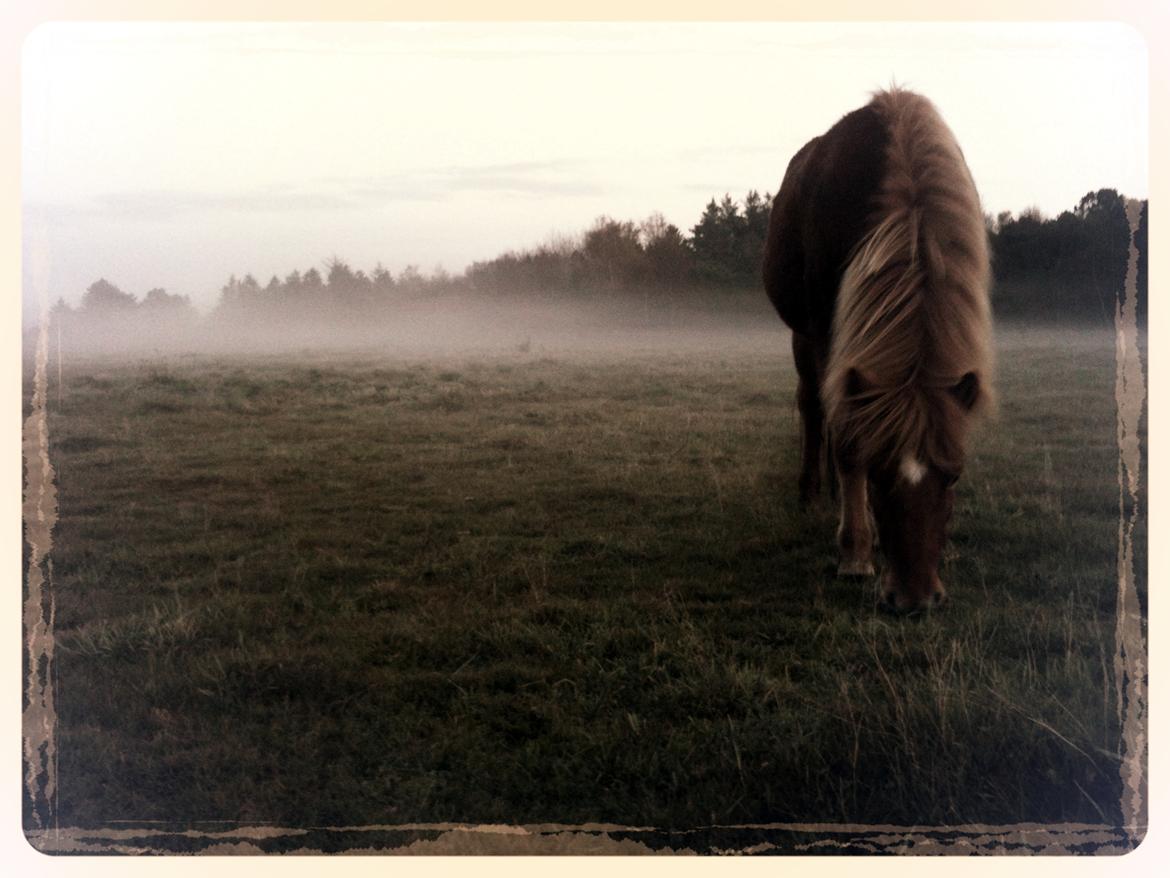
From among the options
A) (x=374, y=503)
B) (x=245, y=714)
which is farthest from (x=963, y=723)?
(x=374, y=503)

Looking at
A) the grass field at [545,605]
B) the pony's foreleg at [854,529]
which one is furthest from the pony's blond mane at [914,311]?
the grass field at [545,605]

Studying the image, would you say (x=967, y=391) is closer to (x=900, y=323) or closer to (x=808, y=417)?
(x=900, y=323)

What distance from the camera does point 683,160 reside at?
4.74 metres

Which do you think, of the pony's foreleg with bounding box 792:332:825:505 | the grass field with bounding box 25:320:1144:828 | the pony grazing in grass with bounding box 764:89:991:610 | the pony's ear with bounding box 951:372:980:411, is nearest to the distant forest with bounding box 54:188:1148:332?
the grass field with bounding box 25:320:1144:828

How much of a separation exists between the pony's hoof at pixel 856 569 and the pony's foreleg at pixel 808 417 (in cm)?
119

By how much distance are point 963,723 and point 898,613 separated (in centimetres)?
81

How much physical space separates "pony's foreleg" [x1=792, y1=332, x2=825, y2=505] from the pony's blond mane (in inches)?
71.2

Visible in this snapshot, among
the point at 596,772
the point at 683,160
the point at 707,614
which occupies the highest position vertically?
the point at 683,160

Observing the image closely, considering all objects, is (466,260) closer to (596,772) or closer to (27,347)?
(27,347)

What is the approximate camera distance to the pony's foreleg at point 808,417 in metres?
6.13

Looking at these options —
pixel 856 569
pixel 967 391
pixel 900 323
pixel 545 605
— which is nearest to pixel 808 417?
pixel 856 569

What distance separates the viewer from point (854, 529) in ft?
15.8

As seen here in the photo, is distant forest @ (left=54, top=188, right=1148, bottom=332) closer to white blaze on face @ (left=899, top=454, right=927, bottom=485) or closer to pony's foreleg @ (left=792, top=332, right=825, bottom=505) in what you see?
pony's foreleg @ (left=792, top=332, right=825, bottom=505)

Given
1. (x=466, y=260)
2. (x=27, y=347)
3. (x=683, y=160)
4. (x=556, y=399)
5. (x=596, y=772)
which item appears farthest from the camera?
(x=556, y=399)
